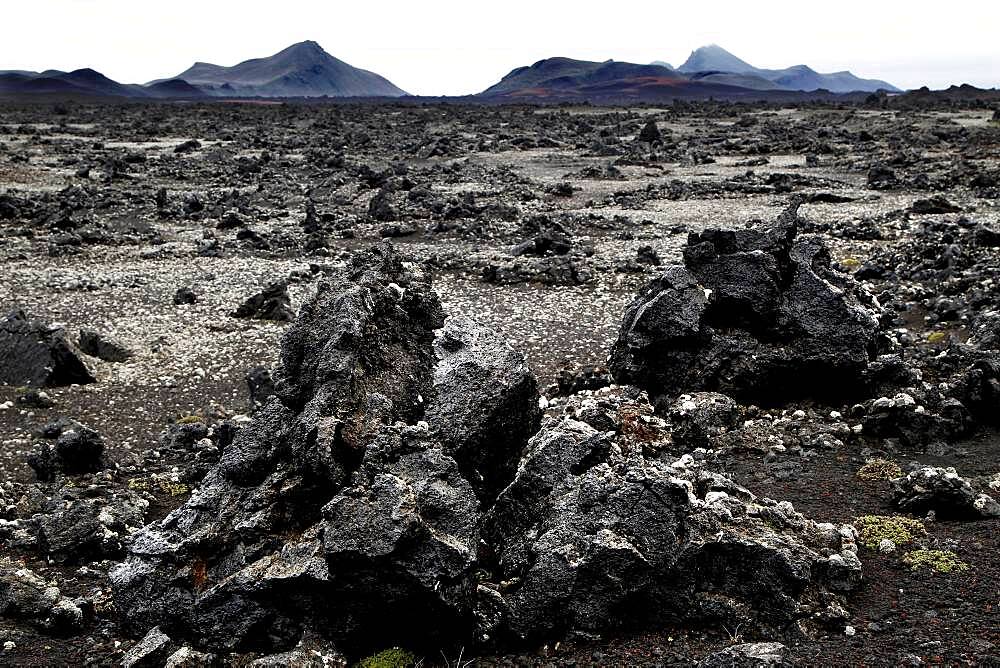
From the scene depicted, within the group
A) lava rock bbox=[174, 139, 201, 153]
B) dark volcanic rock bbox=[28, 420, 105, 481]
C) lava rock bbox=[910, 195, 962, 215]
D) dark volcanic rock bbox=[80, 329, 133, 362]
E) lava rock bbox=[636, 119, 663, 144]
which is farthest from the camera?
lava rock bbox=[636, 119, 663, 144]

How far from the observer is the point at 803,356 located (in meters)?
12.8

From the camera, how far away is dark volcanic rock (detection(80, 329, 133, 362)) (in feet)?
53.8

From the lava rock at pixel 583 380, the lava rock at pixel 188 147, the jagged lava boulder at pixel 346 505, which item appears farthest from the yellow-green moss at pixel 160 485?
the lava rock at pixel 188 147

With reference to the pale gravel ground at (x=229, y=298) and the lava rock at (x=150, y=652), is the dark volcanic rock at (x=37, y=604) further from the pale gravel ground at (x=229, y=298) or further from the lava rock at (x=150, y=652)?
the pale gravel ground at (x=229, y=298)

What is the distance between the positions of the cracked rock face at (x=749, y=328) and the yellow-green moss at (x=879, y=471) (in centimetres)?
236

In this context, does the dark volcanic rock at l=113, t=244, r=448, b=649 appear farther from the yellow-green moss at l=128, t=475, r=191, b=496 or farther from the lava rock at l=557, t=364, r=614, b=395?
the lava rock at l=557, t=364, r=614, b=395

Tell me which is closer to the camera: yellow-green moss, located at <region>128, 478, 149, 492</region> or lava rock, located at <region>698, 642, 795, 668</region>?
lava rock, located at <region>698, 642, 795, 668</region>

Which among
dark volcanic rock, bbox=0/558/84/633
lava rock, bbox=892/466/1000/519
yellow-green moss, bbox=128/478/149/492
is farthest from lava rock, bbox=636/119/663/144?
dark volcanic rock, bbox=0/558/84/633

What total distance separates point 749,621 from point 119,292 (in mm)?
19108

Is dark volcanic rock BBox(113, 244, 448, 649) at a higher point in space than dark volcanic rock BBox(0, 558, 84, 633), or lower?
higher

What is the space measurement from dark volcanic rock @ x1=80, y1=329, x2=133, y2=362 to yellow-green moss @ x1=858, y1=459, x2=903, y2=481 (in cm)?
1346

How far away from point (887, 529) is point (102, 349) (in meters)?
14.5

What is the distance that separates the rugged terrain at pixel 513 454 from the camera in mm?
7125

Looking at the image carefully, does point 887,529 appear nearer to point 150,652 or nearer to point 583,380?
point 583,380
